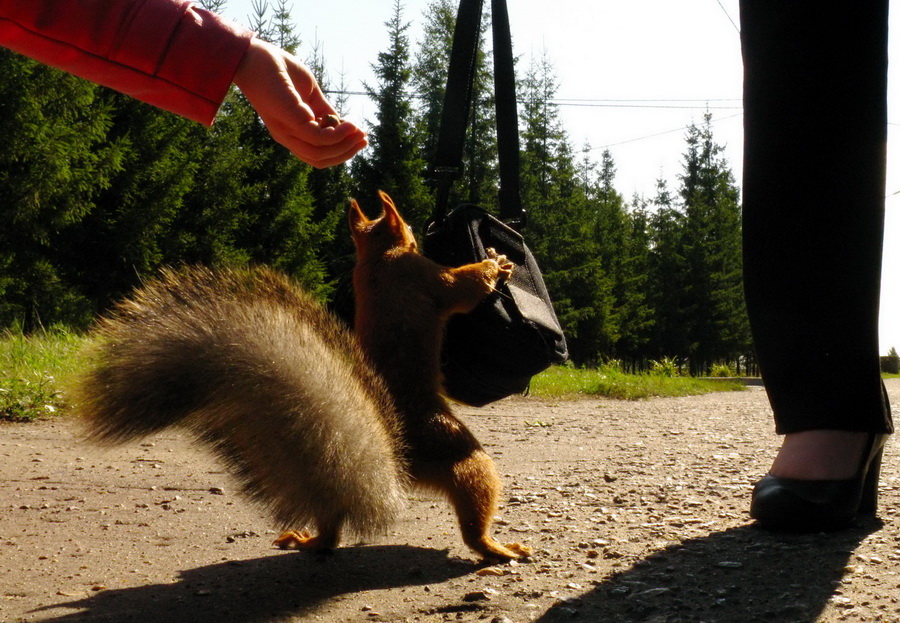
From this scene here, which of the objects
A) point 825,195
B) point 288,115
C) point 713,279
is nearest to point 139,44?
point 288,115

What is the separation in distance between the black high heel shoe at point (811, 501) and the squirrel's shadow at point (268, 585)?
78 cm

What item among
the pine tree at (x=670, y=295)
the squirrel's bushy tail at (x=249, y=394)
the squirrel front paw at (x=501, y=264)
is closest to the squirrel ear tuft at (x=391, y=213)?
the squirrel front paw at (x=501, y=264)

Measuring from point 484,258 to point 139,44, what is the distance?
4.55 feet

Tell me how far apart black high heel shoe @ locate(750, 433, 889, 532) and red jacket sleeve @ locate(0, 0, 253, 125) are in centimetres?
170

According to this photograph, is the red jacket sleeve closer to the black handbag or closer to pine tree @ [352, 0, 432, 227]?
the black handbag

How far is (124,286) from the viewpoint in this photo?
17594mm

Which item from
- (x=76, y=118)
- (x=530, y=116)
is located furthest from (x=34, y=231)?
(x=530, y=116)

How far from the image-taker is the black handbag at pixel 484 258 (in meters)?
2.33

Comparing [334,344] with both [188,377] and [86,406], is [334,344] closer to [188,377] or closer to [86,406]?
[188,377]

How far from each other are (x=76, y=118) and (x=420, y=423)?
15.8 meters

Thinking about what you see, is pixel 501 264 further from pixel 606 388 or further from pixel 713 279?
pixel 713 279

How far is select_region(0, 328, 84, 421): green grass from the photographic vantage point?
459 cm

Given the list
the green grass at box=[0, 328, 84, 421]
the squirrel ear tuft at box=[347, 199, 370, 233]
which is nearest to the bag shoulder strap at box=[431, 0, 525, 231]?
the squirrel ear tuft at box=[347, 199, 370, 233]

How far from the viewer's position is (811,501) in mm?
2143
